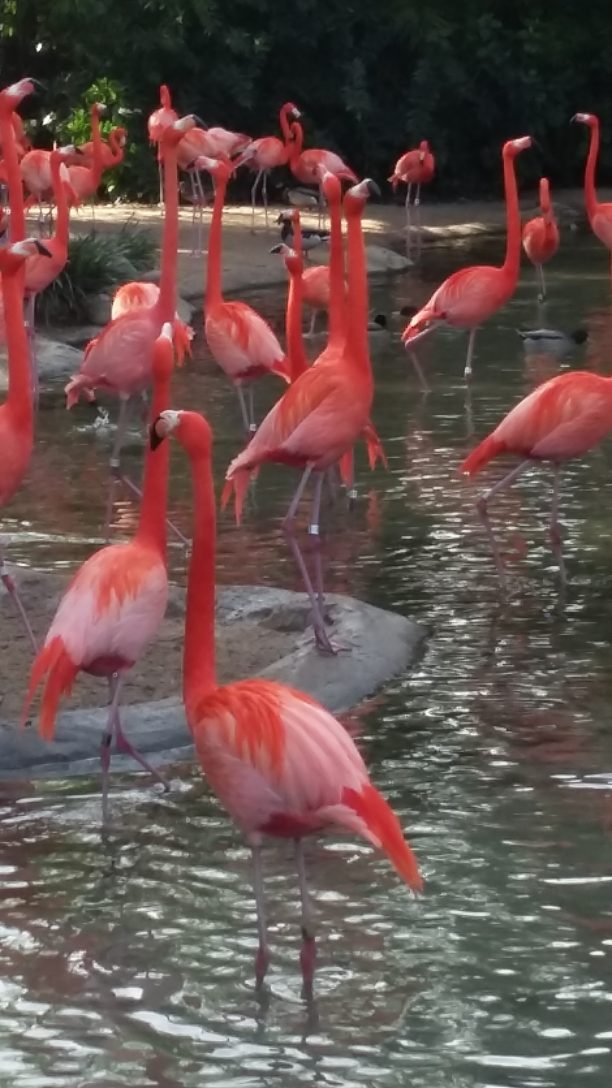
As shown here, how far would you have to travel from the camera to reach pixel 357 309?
614 cm

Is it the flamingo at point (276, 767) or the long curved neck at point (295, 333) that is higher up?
the long curved neck at point (295, 333)

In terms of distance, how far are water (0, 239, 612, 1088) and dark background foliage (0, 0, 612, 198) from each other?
635 inches

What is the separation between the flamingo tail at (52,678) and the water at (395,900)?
363 mm

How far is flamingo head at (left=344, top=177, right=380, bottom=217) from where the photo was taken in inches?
234

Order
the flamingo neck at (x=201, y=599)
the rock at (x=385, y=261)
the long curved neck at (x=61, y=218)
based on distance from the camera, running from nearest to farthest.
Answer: the flamingo neck at (x=201, y=599) < the long curved neck at (x=61, y=218) < the rock at (x=385, y=261)

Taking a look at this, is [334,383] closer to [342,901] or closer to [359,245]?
[359,245]

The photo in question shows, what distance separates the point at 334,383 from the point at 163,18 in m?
16.9

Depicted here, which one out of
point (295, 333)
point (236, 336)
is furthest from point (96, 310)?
point (295, 333)

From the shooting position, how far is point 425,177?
19.5 meters

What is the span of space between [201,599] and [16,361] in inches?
81.6

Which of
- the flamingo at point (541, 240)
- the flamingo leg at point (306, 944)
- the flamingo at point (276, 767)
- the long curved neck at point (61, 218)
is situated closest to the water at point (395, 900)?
the flamingo leg at point (306, 944)

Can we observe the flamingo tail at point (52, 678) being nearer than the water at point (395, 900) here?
No

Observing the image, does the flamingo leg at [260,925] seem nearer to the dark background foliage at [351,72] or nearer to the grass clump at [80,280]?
the grass clump at [80,280]

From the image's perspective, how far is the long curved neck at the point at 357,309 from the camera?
615 centimetres
